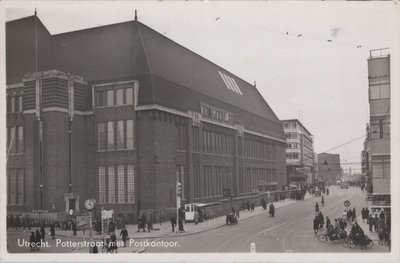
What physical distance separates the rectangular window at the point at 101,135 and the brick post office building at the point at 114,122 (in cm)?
6

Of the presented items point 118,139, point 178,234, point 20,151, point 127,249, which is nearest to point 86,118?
point 118,139

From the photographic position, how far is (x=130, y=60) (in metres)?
28.1

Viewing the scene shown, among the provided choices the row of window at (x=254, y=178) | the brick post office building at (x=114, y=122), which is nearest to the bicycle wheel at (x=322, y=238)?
the brick post office building at (x=114, y=122)

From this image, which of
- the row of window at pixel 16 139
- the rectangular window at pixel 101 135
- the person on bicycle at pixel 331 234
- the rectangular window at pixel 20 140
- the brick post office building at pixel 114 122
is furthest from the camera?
the rectangular window at pixel 101 135

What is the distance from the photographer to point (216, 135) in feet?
116

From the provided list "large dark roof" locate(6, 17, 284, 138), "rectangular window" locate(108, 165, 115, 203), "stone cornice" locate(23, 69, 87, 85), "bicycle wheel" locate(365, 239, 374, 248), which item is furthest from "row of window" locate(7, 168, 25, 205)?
"bicycle wheel" locate(365, 239, 374, 248)

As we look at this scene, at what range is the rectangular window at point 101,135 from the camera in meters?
30.2

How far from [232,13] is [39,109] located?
590 inches

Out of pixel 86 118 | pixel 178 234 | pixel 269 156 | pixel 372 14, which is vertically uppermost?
pixel 372 14

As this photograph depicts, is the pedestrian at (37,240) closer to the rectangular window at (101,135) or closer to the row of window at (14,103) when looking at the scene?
the row of window at (14,103)

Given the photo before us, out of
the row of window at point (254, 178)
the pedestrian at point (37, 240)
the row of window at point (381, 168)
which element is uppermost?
the row of window at point (381, 168)

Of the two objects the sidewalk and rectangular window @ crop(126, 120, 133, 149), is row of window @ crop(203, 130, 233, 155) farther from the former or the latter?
rectangular window @ crop(126, 120, 133, 149)

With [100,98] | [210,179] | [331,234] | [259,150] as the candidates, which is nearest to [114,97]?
[100,98]

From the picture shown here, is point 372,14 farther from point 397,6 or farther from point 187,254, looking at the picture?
point 187,254
